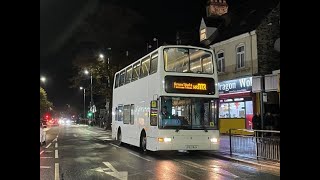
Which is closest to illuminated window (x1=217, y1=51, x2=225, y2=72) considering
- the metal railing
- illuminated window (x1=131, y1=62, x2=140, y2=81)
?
illuminated window (x1=131, y1=62, x2=140, y2=81)

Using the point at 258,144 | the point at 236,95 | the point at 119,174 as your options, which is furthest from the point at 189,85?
the point at 236,95

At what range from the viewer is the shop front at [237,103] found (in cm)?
2923

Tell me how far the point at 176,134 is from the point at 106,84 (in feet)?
121

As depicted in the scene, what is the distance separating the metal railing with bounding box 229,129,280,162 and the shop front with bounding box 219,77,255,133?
11.1 m

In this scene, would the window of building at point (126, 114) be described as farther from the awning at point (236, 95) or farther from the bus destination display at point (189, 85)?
the awning at point (236, 95)

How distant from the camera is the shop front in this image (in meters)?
29.2

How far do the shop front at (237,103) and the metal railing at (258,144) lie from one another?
1107 cm

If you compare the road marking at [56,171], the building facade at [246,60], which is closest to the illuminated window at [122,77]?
the building facade at [246,60]

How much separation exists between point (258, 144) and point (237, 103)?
16.0 m

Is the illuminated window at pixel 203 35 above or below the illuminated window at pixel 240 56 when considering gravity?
above
